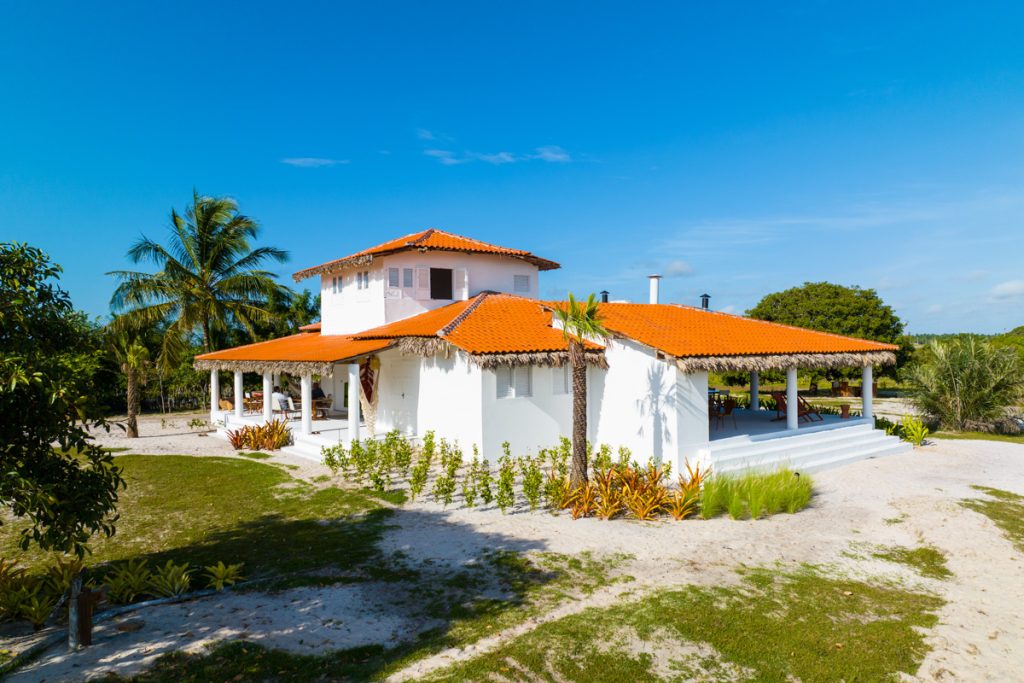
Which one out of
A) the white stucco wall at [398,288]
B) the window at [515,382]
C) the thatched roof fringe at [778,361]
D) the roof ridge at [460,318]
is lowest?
the window at [515,382]

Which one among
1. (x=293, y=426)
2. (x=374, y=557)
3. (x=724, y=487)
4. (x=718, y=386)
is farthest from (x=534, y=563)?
(x=718, y=386)

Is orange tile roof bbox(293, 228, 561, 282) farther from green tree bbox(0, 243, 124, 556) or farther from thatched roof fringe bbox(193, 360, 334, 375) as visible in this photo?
green tree bbox(0, 243, 124, 556)

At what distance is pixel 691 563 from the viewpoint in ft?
29.2

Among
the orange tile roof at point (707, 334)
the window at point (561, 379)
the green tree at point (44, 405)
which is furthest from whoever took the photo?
the window at point (561, 379)

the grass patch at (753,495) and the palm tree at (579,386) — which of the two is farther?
the palm tree at (579,386)

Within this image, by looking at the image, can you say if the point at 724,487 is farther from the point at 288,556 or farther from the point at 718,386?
the point at 718,386

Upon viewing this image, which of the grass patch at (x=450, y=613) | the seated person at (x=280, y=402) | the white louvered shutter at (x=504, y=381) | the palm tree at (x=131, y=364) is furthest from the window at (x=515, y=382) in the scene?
the palm tree at (x=131, y=364)

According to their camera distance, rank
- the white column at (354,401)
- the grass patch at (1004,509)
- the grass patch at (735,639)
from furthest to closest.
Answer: the white column at (354,401) < the grass patch at (1004,509) < the grass patch at (735,639)

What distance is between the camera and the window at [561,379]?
16.3 metres

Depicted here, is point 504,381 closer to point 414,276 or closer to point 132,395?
point 414,276

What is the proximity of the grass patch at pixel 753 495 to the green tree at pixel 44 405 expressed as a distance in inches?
386

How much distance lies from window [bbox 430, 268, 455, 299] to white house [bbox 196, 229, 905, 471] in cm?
10

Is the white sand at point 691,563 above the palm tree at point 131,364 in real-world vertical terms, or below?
below

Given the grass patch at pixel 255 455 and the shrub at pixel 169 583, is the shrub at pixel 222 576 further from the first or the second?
the grass patch at pixel 255 455
